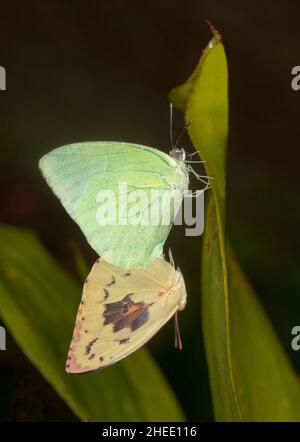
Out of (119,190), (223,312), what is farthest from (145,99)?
(223,312)

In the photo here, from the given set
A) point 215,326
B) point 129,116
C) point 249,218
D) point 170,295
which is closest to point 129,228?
point 170,295

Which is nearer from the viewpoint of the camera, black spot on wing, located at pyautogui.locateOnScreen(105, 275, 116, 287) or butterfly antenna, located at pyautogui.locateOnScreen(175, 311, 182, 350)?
black spot on wing, located at pyautogui.locateOnScreen(105, 275, 116, 287)

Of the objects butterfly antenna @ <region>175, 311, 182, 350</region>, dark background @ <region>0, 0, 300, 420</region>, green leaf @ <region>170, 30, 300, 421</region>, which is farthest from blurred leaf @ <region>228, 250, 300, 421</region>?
dark background @ <region>0, 0, 300, 420</region>

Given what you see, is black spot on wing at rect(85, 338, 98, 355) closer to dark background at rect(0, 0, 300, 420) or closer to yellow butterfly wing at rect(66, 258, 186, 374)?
yellow butterfly wing at rect(66, 258, 186, 374)

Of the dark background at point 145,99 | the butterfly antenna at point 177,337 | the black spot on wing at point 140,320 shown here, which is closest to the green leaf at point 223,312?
the black spot on wing at point 140,320

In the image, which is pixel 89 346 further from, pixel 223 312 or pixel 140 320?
pixel 223 312

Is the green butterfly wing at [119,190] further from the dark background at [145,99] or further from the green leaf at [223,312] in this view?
the dark background at [145,99]
